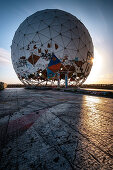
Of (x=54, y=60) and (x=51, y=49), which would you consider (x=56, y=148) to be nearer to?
(x=54, y=60)

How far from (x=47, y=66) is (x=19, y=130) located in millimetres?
10233

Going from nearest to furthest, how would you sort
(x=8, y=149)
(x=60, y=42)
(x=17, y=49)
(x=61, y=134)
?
(x=8, y=149), (x=61, y=134), (x=60, y=42), (x=17, y=49)

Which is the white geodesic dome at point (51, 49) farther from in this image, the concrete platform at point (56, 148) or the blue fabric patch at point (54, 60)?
the concrete platform at point (56, 148)

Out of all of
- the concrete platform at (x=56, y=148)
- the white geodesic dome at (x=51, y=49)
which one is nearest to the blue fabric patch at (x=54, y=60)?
the white geodesic dome at (x=51, y=49)

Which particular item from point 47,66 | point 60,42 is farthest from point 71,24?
point 47,66

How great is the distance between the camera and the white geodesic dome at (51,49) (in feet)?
34.8

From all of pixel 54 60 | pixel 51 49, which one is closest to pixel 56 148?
pixel 54 60

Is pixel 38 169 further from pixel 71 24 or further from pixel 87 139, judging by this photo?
pixel 71 24

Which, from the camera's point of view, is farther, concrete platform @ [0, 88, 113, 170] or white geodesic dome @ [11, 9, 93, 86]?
white geodesic dome @ [11, 9, 93, 86]

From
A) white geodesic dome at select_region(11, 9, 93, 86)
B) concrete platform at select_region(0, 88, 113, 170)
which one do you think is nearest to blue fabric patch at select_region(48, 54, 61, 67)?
white geodesic dome at select_region(11, 9, 93, 86)

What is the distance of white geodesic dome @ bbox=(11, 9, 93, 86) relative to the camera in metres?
10.6

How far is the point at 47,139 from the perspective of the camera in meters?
1.04

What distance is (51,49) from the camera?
10508 mm

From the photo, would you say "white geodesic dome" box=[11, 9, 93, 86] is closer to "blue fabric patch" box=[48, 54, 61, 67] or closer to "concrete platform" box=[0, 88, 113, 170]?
"blue fabric patch" box=[48, 54, 61, 67]
